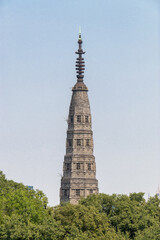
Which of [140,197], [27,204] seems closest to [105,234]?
[27,204]

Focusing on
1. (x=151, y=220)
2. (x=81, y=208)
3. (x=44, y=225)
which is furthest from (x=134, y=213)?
(x=44, y=225)

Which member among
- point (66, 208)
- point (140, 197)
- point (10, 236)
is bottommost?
point (10, 236)

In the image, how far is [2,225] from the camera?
138125 mm

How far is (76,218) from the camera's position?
14800cm

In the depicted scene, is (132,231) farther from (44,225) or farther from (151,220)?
(44,225)

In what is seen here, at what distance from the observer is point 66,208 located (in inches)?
6004

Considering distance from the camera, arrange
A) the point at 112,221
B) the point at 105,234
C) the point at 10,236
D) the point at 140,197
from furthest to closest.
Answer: the point at 140,197, the point at 112,221, the point at 105,234, the point at 10,236

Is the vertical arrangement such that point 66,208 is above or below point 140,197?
below

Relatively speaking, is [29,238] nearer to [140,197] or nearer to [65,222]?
[65,222]

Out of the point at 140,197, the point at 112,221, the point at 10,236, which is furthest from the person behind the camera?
the point at 140,197

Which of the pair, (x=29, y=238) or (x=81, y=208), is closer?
(x=29, y=238)

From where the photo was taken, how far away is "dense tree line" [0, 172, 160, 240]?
452ft

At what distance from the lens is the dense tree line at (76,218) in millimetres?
137875

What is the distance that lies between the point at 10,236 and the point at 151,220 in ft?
113
